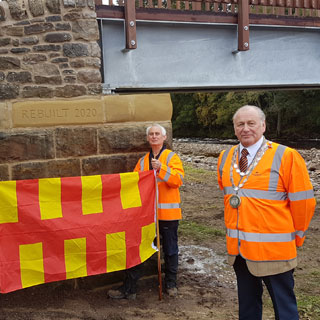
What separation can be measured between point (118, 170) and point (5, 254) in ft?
5.36

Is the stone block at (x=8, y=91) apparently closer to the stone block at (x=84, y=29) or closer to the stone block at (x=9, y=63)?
the stone block at (x=9, y=63)

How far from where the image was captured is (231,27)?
29.9ft

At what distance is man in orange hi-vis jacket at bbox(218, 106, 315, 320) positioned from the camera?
10.4ft

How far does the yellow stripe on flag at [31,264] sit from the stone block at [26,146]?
1.04 metres

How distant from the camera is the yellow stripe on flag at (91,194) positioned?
4.64m

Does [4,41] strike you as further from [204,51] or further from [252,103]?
[252,103]

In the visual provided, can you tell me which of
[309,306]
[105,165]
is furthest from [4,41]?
[309,306]

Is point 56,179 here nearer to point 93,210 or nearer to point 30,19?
point 93,210

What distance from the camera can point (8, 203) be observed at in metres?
4.31

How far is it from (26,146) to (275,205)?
9.75ft

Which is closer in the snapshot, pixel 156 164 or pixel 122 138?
pixel 156 164

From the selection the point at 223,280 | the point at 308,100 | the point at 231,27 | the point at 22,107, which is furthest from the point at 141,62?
the point at 308,100

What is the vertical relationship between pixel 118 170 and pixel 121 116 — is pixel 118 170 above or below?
below

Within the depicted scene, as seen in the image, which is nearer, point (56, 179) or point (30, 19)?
point (56, 179)
